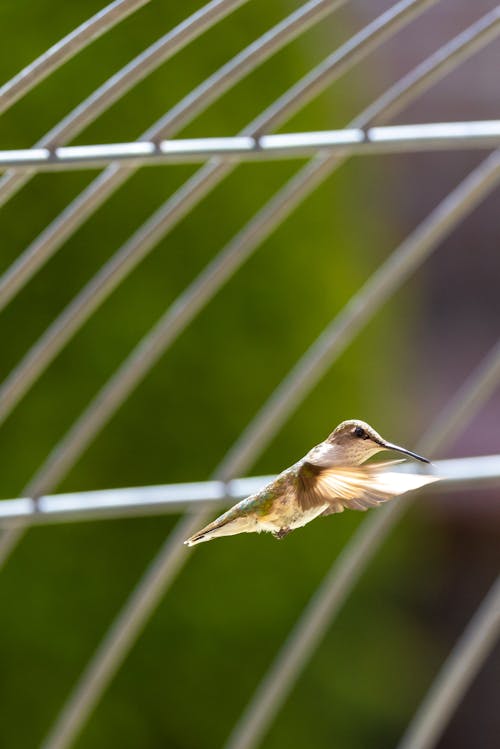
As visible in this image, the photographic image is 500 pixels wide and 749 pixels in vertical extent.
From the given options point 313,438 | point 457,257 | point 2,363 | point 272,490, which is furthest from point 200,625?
point 457,257

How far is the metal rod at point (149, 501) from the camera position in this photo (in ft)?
7.88

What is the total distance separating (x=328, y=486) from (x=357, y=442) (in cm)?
8

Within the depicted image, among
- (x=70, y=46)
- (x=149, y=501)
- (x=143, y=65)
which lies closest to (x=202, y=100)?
(x=143, y=65)

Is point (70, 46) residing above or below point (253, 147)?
below

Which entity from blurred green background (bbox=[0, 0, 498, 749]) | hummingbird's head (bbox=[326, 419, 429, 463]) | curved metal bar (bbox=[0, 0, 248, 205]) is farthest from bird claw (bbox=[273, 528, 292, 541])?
blurred green background (bbox=[0, 0, 498, 749])

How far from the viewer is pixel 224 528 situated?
119cm

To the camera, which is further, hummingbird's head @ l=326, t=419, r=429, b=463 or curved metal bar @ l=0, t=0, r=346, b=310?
curved metal bar @ l=0, t=0, r=346, b=310

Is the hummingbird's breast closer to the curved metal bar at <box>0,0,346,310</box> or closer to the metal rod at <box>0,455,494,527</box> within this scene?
the curved metal bar at <box>0,0,346,310</box>

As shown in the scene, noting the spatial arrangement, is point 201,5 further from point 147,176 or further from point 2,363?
point 2,363

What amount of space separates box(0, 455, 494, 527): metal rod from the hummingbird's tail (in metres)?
1.06

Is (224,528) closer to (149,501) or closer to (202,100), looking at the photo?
(202,100)

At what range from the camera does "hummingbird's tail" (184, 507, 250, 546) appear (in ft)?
3.84

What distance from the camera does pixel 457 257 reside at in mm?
8789

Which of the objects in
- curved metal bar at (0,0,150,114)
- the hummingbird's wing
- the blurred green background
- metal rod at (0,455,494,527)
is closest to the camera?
the hummingbird's wing
